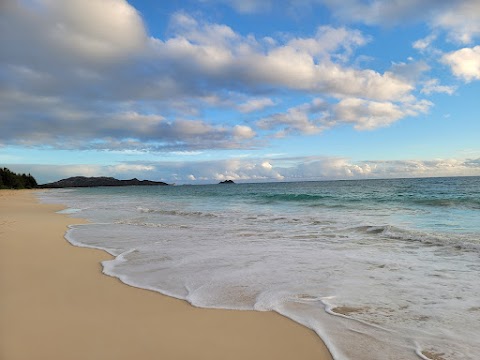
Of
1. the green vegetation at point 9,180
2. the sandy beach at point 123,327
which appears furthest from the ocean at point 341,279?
the green vegetation at point 9,180

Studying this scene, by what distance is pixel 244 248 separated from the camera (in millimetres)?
7941

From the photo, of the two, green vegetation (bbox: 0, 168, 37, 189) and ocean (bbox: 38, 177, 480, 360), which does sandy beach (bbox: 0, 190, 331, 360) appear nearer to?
ocean (bbox: 38, 177, 480, 360)

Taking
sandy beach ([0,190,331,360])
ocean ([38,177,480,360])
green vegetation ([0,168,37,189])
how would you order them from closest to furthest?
sandy beach ([0,190,331,360])
ocean ([38,177,480,360])
green vegetation ([0,168,37,189])

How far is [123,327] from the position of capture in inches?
138

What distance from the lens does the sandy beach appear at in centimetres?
299

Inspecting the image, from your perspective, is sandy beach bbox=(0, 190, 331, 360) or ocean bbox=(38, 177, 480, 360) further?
ocean bbox=(38, 177, 480, 360)

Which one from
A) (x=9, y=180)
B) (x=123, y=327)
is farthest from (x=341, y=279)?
(x=9, y=180)

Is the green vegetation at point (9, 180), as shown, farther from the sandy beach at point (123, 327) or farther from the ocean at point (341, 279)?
the sandy beach at point (123, 327)

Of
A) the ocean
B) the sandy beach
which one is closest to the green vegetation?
the ocean

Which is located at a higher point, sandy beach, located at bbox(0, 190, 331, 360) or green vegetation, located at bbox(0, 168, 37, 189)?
green vegetation, located at bbox(0, 168, 37, 189)

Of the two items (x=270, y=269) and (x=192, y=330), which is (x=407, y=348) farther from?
(x=270, y=269)

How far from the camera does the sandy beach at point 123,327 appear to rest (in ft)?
9.80

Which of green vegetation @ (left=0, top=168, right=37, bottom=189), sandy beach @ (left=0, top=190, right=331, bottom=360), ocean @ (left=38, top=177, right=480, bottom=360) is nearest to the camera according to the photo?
Answer: sandy beach @ (left=0, top=190, right=331, bottom=360)

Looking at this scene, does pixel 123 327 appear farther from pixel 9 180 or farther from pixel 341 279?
pixel 9 180
